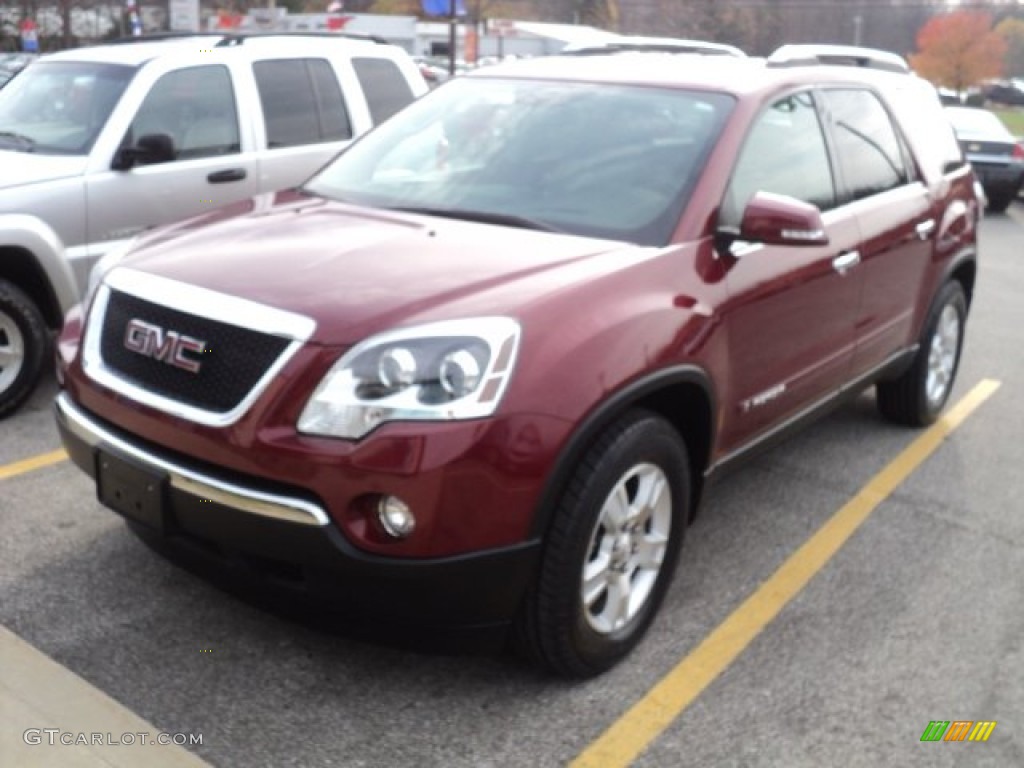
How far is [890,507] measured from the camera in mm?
4809

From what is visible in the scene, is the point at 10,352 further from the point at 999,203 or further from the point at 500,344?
the point at 999,203

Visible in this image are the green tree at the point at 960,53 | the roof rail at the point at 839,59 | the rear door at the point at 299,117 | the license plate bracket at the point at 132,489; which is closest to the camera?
the license plate bracket at the point at 132,489

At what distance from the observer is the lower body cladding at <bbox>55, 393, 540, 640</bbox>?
2766 millimetres

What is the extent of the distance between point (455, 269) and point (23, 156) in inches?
134

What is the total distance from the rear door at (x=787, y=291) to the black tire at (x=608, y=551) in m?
0.45

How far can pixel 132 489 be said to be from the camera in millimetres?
3061

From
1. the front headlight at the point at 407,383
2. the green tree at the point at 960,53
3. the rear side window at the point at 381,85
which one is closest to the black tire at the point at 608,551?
the front headlight at the point at 407,383

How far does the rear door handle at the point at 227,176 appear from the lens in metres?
6.13

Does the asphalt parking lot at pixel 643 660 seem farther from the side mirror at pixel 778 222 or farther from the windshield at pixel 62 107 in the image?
the windshield at pixel 62 107

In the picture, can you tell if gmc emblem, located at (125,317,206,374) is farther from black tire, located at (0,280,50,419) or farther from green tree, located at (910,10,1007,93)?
green tree, located at (910,10,1007,93)

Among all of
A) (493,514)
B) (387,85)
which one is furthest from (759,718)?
(387,85)

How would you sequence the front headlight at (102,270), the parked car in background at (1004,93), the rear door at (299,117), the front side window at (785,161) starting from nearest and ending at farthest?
the front headlight at (102,270) < the front side window at (785,161) < the rear door at (299,117) < the parked car in background at (1004,93)

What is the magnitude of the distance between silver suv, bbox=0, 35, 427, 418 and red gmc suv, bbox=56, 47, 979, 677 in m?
1.80

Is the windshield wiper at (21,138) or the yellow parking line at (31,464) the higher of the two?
the windshield wiper at (21,138)
